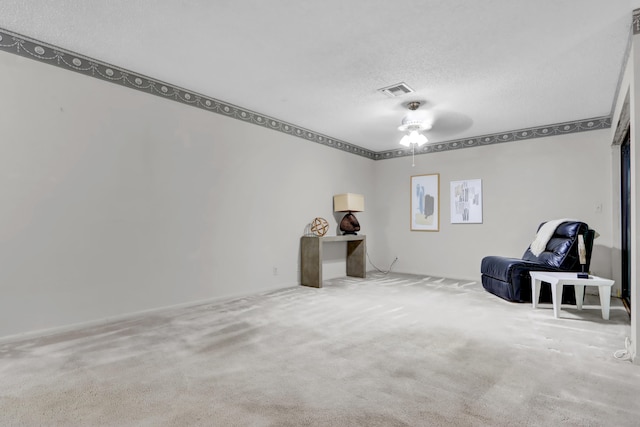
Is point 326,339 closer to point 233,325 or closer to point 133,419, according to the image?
point 233,325

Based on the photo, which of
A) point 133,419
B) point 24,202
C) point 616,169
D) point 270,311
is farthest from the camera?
point 616,169

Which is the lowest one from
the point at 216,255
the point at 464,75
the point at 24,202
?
the point at 216,255

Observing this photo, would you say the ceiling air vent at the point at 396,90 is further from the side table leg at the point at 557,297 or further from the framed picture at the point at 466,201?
the framed picture at the point at 466,201

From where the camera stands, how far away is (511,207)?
5.66 m

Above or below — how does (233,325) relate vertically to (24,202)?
below

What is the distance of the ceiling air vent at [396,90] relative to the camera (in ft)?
12.6

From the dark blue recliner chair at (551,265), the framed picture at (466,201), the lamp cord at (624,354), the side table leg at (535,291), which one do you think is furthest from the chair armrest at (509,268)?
the lamp cord at (624,354)

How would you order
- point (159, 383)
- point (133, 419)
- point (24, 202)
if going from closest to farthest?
point (133, 419) → point (159, 383) → point (24, 202)

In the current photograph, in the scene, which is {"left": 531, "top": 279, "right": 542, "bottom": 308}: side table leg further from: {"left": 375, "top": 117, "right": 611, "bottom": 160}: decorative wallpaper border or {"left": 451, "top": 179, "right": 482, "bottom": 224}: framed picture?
{"left": 375, "top": 117, "right": 611, "bottom": 160}: decorative wallpaper border

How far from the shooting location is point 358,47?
303cm

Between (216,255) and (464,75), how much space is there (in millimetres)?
3484

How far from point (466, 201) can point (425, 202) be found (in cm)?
75

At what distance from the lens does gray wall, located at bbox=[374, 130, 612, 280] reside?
4.99 m

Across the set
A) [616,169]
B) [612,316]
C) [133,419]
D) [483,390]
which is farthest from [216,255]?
[616,169]
